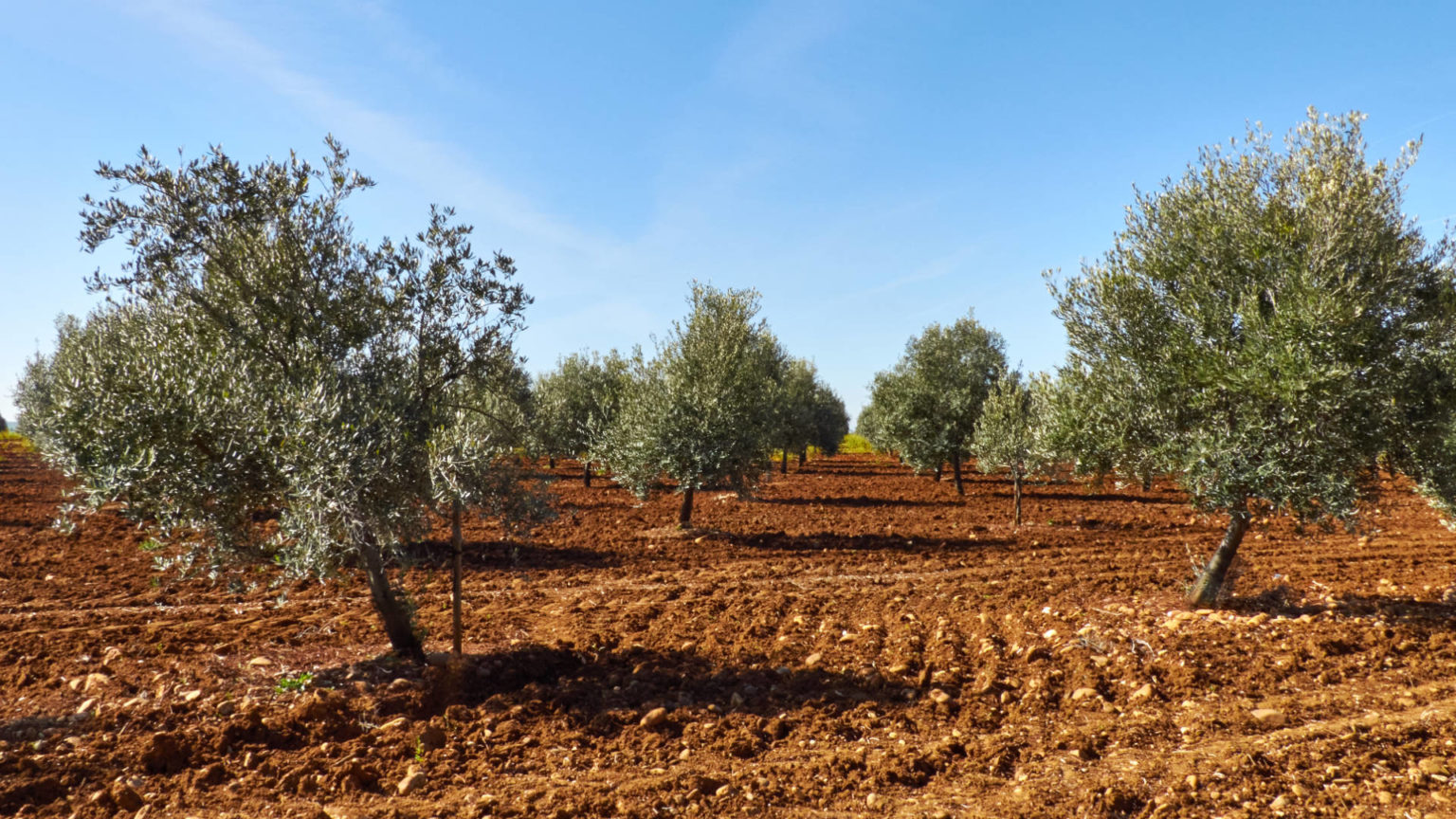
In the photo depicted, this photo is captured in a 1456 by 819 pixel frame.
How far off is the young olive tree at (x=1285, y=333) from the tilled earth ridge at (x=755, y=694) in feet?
8.98

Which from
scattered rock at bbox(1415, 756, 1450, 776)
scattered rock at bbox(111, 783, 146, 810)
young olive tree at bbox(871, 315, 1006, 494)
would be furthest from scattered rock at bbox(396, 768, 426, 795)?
young olive tree at bbox(871, 315, 1006, 494)

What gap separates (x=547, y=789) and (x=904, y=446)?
35.3m

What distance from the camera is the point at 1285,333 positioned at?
11672mm

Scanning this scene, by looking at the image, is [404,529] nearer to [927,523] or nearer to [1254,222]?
[1254,222]

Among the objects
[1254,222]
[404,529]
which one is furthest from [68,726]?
[1254,222]

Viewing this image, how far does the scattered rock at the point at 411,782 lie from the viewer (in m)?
8.02

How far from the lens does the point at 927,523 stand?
27812mm

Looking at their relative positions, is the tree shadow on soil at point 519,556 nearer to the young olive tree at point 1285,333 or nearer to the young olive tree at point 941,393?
the young olive tree at point 1285,333

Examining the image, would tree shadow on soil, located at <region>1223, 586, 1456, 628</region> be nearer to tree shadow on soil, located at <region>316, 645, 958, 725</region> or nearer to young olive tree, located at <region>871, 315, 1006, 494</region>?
tree shadow on soil, located at <region>316, 645, 958, 725</region>

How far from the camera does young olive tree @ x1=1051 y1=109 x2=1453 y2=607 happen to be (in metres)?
11.7

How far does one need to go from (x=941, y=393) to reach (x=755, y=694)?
31.9 meters

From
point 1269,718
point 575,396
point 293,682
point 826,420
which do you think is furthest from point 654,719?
point 826,420

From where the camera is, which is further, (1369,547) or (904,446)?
(904,446)

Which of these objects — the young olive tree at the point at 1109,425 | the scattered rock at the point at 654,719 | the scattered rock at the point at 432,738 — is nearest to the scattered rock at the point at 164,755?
the scattered rock at the point at 432,738
